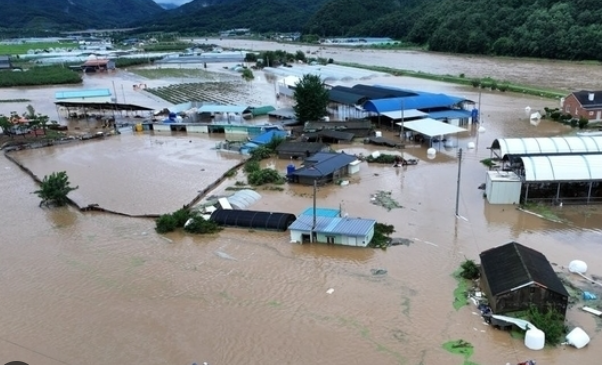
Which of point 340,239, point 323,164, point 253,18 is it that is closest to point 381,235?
point 340,239

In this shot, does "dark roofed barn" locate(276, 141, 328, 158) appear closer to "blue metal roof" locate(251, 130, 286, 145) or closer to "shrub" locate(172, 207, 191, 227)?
"blue metal roof" locate(251, 130, 286, 145)

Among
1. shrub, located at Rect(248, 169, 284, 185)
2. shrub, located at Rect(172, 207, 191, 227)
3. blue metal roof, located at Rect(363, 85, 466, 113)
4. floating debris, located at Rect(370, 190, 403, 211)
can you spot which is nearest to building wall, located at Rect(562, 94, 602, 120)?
blue metal roof, located at Rect(363, 85, 466, 113)

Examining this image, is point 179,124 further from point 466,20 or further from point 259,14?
point 259,14

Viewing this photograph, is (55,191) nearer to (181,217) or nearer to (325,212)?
(181,217)

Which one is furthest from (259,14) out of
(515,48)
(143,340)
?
(143,340)

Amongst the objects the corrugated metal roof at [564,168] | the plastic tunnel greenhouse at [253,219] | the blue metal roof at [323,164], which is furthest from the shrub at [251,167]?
the corrugated metal roof at [564,168]

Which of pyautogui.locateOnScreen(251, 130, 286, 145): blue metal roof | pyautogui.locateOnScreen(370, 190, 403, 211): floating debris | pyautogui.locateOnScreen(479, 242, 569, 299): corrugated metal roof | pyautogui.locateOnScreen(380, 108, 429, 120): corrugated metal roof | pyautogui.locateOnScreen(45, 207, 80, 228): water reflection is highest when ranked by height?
pyautogui.locateOnScreen(380, 108, 429, 120): corrugated metal roof

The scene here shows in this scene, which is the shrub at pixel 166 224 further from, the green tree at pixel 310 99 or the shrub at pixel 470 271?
the green tree at pixel 310 99
